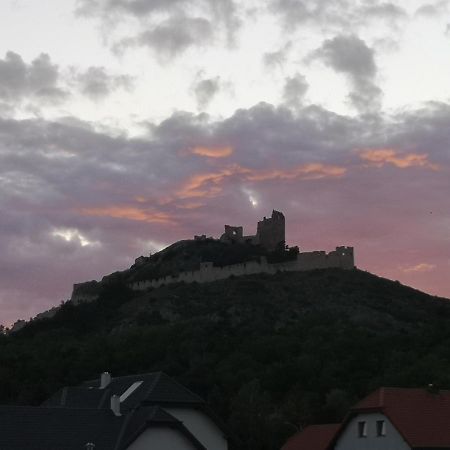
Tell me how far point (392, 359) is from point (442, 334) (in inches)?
717

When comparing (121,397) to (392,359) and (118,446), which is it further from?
(392,359)

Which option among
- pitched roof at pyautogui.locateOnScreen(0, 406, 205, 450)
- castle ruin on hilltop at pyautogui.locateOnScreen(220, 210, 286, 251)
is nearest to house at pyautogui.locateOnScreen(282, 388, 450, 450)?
pitched roof at pyautogui.locateOnScreen(0, 406, 205, 450)

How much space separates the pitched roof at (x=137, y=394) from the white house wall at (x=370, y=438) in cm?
782

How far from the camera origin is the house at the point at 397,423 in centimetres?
4388

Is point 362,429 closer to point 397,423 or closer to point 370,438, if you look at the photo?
point 370,438

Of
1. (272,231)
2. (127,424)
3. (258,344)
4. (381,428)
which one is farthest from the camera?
(272,231)

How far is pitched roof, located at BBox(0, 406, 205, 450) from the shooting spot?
1686 inches

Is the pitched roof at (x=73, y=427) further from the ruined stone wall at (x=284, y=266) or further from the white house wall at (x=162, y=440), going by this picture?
the ruined stone wall at (x=284, y=266)

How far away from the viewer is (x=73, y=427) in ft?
146

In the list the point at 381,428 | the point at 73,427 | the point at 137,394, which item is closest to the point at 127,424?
the point at 73,427

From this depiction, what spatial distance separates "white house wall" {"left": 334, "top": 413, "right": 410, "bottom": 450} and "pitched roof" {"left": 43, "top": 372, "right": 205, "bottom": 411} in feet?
25.7

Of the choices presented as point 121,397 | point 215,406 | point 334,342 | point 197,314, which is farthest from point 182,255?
point 121,397

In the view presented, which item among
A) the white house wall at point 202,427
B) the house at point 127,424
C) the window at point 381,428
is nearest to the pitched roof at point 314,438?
A: the white house wall at point 202,427

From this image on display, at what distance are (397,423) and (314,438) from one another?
26.1 feet
